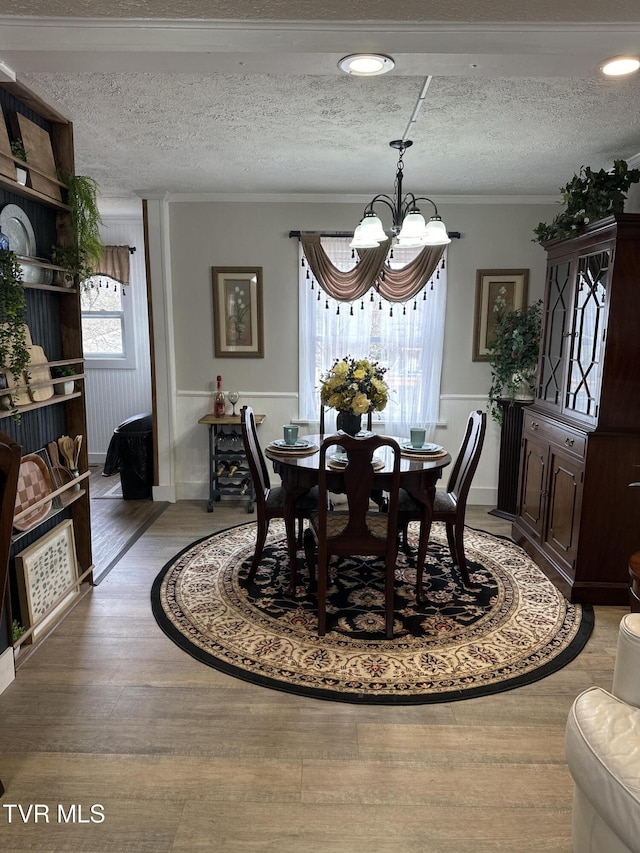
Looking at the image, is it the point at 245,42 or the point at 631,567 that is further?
the point at 631,567

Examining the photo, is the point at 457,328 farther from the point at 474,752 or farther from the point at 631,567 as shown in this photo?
the point at 474,752

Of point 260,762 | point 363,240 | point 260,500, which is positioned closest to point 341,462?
point 260,500

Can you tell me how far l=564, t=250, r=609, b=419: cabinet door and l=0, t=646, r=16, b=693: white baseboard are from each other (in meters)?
3.13

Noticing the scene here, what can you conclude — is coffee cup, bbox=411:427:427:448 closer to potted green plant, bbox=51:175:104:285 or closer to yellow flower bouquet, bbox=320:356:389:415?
yellow flower bouquet, bbox=320:356:389:415

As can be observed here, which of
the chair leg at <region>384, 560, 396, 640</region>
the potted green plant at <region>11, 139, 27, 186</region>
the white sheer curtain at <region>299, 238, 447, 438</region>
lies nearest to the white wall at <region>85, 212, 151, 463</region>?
the white sheer curtain at <region>299, 238, 447, 438</region>

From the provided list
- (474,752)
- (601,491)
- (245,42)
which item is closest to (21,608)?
(474,752)

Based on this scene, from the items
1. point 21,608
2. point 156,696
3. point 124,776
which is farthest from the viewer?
point 21,608

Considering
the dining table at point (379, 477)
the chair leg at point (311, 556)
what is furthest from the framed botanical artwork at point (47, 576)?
the chair leg at point (311, 556)

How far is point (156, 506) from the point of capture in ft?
16.5

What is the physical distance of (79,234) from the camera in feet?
9.98

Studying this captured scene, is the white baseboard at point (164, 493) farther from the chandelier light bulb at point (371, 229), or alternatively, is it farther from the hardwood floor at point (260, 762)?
the chandelier light bulb at point (371, 229)

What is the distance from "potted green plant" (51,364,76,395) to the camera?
3.00 m

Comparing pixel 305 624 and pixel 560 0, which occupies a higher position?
pixel 560 0

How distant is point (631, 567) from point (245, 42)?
2.38 meters
